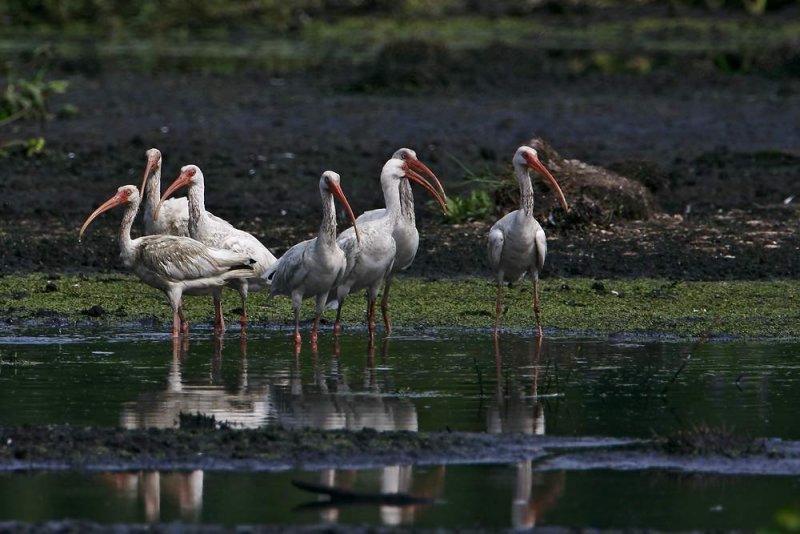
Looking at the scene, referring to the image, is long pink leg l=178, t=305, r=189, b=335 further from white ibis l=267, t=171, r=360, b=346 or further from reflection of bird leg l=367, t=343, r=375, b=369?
reflection of bird leg l=367, t=343, r=375, b=369

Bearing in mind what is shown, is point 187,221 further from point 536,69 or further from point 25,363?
point 536,69

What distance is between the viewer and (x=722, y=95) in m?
27.1

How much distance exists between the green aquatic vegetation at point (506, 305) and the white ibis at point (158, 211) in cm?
56

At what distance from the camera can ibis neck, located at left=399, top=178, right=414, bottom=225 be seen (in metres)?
13.8

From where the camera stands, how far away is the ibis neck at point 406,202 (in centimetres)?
1383

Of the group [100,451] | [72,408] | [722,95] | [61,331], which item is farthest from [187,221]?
[722,95]

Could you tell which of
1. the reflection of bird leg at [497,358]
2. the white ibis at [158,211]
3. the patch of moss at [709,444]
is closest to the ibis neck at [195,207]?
the white ibis at [158,211]

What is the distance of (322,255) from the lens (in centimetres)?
1269

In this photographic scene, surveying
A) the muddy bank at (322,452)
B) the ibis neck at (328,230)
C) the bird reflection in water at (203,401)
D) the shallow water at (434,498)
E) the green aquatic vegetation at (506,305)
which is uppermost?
the ibis neck at (328,230)

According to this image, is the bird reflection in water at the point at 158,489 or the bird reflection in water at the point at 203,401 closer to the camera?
the bird reflection in water at the point at 158,489

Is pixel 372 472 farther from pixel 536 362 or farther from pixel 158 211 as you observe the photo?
pixel 158 211

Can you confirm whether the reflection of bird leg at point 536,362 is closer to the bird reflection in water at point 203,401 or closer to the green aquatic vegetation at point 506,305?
the green aquatic vegetation at point 506,305

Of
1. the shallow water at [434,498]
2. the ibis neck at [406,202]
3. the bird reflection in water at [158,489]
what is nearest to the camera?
the shallow water at [434,498]

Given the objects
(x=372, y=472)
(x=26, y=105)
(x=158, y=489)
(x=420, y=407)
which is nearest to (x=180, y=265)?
(x=420, y=407)
